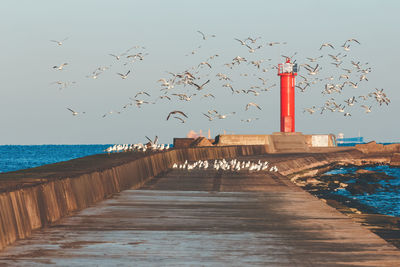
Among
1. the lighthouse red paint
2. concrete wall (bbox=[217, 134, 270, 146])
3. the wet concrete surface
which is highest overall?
the wet concrete surface

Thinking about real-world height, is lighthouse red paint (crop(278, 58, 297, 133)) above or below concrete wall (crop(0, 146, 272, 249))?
below

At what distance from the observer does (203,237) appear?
420 inches

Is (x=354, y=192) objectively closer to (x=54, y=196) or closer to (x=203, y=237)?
(x=54, y=196)

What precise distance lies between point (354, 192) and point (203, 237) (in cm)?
2805

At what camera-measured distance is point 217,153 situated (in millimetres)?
50281

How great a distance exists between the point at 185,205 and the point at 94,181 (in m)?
2.48

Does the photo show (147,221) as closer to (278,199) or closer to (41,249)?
(41,249)

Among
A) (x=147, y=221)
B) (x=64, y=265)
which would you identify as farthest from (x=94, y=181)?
(x=64, y=265)

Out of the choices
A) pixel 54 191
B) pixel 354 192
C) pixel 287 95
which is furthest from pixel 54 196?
pixel 287 95

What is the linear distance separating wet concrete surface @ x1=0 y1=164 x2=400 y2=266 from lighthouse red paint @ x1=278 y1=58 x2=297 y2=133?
212 feet

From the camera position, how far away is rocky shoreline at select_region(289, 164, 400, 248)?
1800 centimetres

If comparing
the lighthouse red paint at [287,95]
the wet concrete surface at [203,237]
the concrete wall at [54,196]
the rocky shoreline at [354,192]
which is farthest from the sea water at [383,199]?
the lighthouse red paint at [287,95]

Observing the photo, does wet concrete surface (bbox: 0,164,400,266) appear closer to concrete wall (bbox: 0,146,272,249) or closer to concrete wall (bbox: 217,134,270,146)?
concrete wall (bbox: 0,146,272,249)

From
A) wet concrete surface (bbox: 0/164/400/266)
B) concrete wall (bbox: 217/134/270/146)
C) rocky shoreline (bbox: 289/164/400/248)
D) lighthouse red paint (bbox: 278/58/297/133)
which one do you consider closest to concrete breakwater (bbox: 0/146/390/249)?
wet concrete surface (bbox: 0/164/400/266)
